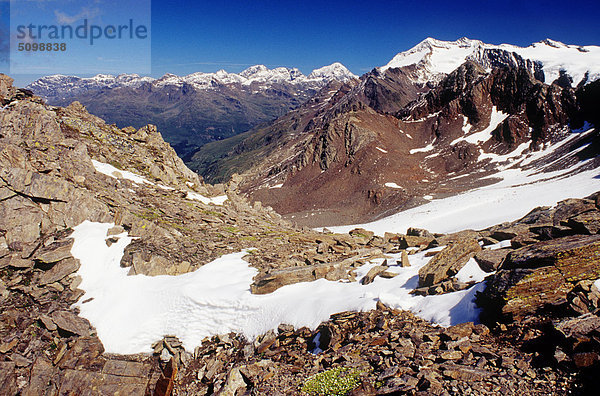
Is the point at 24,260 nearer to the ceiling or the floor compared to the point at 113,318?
nearer to the ceiling

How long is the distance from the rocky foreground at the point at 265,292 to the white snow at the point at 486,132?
88.1m

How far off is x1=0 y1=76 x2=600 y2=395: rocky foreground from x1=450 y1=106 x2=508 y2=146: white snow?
88145mm

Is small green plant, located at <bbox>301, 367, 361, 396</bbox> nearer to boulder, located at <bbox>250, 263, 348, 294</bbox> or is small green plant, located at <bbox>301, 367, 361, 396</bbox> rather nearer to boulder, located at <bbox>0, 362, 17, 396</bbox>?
boulder, located at <bbox>250, 263, 348, 294</bbox>

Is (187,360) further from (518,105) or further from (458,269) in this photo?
(518,105)

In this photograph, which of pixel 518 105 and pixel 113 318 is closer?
pixel 113 318

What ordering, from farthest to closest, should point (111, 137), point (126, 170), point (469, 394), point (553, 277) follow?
point (111, 137) < point (126, 170) < point (553, 277) < point (469, 394)

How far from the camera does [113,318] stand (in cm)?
1525

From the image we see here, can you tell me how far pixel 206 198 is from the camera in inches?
1228

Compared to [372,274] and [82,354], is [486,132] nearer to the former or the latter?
[372,274]

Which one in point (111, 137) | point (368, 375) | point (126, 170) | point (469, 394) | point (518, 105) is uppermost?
point (518, 105)

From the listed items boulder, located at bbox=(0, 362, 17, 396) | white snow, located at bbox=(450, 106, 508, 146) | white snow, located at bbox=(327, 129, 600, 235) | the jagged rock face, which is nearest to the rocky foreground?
boulder, located at bbox=(0, 362, 17, 396)

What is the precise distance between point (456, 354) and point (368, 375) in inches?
99.5

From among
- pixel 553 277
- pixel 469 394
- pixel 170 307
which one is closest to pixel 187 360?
pixel 170 307

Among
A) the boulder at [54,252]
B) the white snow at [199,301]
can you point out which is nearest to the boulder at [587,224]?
the white snow at [199,301]
